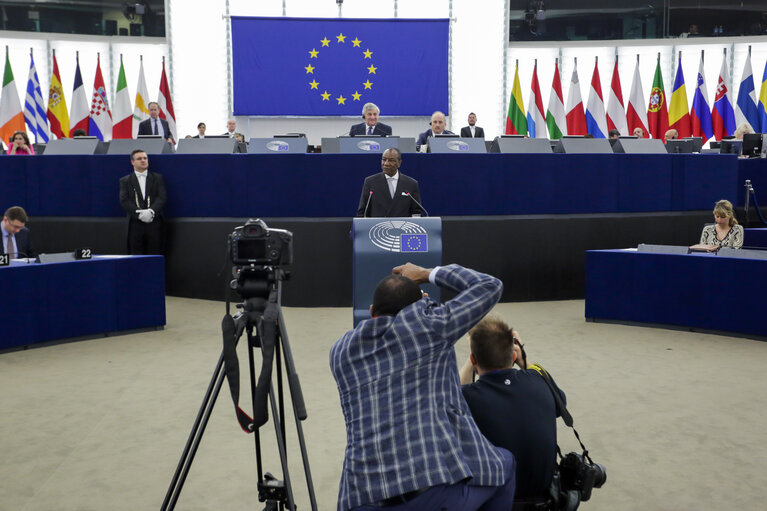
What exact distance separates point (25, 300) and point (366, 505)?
526cm

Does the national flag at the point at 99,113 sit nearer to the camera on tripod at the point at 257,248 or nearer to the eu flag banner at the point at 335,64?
the eu flag banner at the point at 335,64

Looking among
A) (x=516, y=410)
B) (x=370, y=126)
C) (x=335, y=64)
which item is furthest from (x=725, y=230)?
(x=335, y=64)

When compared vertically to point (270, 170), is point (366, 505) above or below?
below

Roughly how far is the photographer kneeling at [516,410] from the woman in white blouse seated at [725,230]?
612 cm

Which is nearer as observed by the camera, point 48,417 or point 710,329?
point 48,417

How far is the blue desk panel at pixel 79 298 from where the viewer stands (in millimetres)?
6906

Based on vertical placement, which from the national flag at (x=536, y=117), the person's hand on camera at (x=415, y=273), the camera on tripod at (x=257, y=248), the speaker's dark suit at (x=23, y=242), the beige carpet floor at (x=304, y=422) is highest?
the national flag at (x=536, y=117)

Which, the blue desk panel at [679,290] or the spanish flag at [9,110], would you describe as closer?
the blue desk panel at [679,290]

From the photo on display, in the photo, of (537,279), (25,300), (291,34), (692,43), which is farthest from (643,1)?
(25,300)

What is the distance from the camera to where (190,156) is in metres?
9.66

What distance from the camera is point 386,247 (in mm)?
6977

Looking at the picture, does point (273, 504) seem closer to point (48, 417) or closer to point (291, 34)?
point (48, 417)

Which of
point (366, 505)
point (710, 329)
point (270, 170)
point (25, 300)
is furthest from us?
point (270, 170)

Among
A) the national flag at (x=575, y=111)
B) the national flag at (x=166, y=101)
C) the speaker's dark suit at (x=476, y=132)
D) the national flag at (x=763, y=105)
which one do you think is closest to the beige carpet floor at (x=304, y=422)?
the speaker's dark suit at (x=476, y=132)
